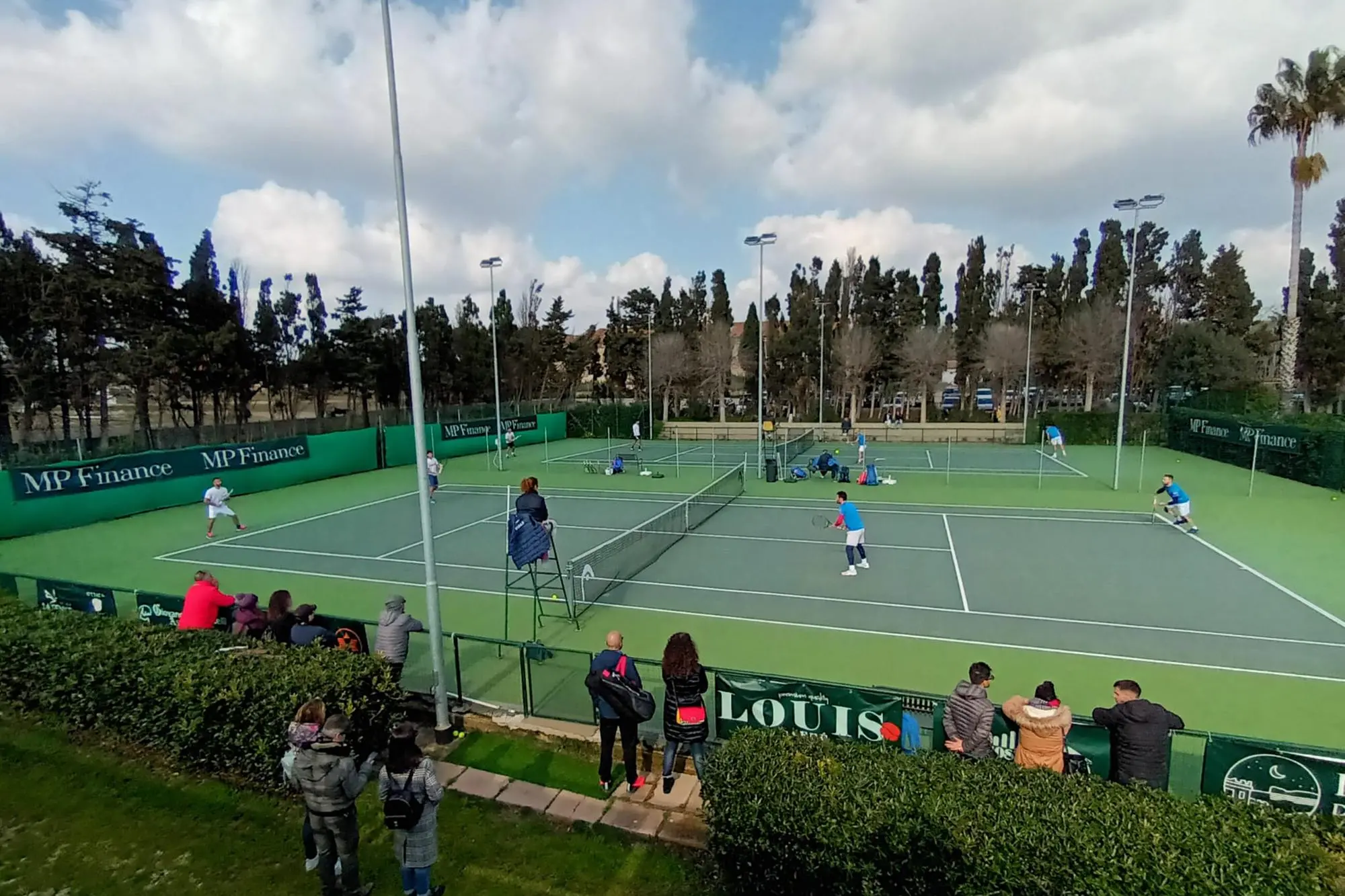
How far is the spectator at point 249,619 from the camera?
27.6ft

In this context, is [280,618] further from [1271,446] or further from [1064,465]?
[1271,446]

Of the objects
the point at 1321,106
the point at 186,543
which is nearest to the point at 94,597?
the point at 186,543

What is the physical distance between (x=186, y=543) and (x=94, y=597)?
8.30m

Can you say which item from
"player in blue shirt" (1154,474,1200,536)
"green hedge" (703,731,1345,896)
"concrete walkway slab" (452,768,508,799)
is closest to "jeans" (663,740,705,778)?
"green hedge" (703,731,1345,896)

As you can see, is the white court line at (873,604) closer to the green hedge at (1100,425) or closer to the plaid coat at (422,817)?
the plaid coat at (422,817)

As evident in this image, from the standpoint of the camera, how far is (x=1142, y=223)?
59750mm

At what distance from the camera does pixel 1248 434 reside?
29.0 meters

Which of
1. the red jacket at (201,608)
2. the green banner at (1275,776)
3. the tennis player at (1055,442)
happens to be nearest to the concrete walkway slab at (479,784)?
the red jacket at (201,608)

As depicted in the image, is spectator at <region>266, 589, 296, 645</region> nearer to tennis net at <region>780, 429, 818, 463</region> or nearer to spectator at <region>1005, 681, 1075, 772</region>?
spectator at <region>1005, 681, 1075, 772</region>

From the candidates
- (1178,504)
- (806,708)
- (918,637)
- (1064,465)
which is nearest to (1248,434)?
(1064,465)

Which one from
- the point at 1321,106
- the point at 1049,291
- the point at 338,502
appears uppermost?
the point at 1321,106

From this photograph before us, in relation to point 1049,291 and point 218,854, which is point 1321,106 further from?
point 218,854

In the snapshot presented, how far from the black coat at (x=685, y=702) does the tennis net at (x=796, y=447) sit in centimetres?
2405

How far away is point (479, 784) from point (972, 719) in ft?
15.5
